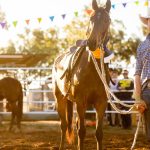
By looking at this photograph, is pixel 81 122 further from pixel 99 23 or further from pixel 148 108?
pixel 148 108

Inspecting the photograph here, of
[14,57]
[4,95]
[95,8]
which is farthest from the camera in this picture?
[14,57]

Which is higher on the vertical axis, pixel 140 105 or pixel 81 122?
pixel 140 105

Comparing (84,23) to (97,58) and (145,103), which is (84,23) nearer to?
(97,58)

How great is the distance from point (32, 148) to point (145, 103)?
4130mm

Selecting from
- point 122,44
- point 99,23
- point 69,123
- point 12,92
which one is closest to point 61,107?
point 69,123

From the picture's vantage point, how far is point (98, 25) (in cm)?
588

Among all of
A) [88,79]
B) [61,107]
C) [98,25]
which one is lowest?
[61,107]

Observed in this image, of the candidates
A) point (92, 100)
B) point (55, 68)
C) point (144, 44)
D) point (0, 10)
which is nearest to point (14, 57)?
point (55, 68)

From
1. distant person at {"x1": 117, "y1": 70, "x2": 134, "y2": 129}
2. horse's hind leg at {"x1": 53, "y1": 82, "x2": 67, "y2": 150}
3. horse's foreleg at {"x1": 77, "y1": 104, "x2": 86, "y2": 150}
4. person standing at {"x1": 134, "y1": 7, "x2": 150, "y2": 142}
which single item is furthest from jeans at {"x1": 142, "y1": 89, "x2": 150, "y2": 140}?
distant person at {"x1": 117, "y1": 70, "x2": 134, "y2": 129}

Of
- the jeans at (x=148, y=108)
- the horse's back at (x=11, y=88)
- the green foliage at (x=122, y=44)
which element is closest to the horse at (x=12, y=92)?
the horse's back at (x=11, y=88)

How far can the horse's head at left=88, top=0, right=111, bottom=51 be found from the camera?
561cm

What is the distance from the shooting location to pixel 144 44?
12.7 ft

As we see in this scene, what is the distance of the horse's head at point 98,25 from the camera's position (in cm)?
561

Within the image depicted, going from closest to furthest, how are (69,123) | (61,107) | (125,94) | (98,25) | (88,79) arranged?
(98,25), (88,79), (69,123), (61,107), (125,94)
